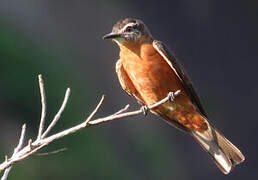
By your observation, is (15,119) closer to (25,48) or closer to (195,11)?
(25,48)

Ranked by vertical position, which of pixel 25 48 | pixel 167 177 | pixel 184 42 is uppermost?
pixel 25 48

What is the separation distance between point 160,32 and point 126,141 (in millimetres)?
1837

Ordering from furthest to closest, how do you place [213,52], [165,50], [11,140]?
[213,52], [11,140], [165,50]

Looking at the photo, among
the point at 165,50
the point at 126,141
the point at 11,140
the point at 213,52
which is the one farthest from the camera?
the point at 126,141

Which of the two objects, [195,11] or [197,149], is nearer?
[197,149]

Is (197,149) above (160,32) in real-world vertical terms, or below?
below

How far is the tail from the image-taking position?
4.97 metres

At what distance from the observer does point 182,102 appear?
5.04 metres

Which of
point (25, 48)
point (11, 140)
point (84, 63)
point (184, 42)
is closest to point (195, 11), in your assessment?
point (184, 42)

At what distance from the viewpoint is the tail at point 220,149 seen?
497 cm

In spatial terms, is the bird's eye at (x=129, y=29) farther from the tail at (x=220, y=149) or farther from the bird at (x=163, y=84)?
the tail at (x=220, y=149)

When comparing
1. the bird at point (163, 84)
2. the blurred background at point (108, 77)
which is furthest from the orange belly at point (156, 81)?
the blurred background at point (108, 77)

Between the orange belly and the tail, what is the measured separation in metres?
0.15

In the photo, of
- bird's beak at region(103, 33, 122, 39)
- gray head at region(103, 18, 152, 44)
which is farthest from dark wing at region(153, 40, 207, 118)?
bird's beak at region(103, 33, 122, 39)
